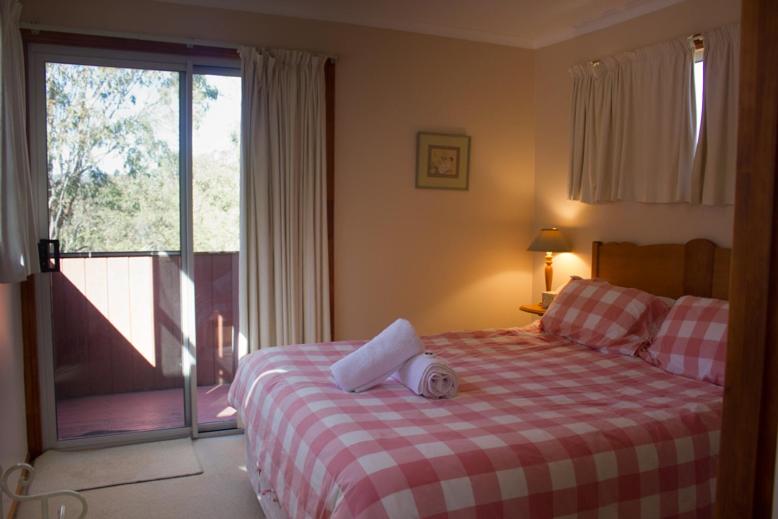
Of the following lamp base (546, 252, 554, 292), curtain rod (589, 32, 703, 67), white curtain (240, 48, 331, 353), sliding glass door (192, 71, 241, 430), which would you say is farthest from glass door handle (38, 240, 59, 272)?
curtain rod (589, 32, 703, 67)

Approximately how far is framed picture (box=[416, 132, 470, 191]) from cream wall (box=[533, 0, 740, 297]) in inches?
23.4

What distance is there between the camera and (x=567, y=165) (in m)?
4.29

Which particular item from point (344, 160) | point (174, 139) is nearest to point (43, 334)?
point (174, 139)

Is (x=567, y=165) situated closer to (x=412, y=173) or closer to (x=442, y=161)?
(x=442, y=161)

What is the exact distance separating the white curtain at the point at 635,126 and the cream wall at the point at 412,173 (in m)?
0.56

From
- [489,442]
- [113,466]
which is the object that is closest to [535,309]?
[489,442]

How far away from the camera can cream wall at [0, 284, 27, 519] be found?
272 centimetres

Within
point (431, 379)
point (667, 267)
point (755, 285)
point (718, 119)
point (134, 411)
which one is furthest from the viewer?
point (134, 411)

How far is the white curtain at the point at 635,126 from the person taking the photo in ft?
11.1

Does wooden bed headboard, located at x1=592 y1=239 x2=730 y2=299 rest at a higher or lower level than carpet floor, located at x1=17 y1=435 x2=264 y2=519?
higher

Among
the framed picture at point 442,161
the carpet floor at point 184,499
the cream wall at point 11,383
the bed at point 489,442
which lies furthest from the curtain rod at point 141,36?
the carpet floor at point 184,499

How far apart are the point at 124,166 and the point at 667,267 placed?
3184 mm

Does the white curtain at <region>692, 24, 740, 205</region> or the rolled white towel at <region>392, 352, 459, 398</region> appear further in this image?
the white curtain at <region>692, 24, 740, 205</region>

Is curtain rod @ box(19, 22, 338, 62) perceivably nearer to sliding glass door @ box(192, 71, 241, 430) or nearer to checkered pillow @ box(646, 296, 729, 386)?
sliding glass door @ box(192, 71, 241, 430)
